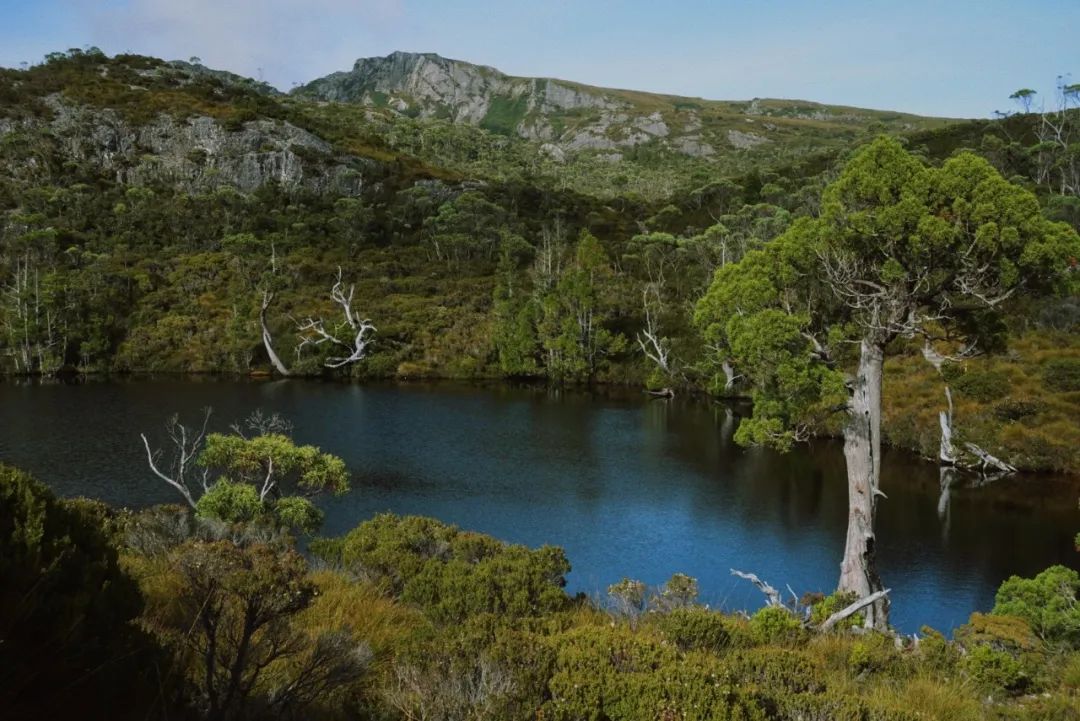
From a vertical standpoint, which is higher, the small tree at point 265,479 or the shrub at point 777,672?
the shrub at point 777,672

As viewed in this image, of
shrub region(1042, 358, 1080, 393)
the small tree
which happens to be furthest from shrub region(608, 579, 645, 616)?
shrub region(1042, 358, 1080, 393)

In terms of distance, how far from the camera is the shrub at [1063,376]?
1339 inches

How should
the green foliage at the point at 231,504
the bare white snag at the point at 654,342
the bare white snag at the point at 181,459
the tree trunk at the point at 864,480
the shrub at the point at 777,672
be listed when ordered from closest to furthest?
the shrub at the point at 777,672
the tree trunk at the point at 864,480
the green foliage at the point at 231,504
the bare white snag at the point at 181,459
the bare white snag at the point at 654,342

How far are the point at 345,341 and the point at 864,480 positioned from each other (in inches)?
1941

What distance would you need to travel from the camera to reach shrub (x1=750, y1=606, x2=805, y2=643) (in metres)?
8.93

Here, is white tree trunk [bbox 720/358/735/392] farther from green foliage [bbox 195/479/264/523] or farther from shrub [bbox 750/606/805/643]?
shrub [bbox 750/606/805/643]

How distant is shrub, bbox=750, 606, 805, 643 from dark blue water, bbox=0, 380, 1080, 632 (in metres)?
8.66

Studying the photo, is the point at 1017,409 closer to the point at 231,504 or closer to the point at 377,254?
the point at 231,504

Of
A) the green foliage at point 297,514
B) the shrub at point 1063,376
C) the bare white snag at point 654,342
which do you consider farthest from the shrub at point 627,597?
the bare white snag at point 654,342

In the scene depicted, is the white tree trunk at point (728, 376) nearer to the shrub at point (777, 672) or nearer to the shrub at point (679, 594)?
the shrub at point (679, 594)

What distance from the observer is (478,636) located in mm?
5754

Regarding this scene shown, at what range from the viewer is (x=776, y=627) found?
907 centimetres

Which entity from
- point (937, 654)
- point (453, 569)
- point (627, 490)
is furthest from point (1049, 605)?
point (627, 490)

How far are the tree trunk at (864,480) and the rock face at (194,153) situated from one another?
3523 inches
